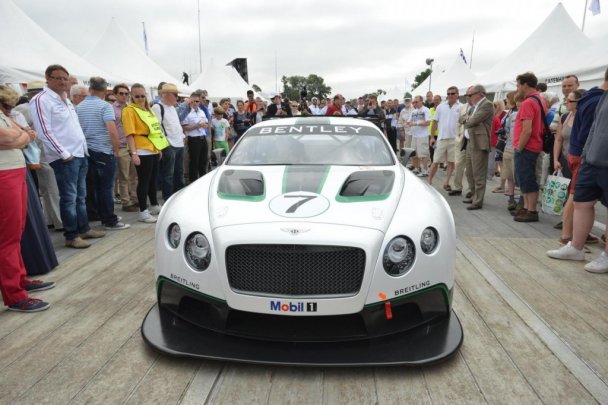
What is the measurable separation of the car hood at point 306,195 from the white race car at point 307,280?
0.04 ft

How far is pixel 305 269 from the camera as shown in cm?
219

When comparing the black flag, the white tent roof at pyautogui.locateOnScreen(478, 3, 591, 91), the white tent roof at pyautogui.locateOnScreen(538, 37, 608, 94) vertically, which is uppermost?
the black flag

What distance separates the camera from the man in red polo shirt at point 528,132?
535 centimetres

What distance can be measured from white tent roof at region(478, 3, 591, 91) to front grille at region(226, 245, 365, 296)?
14326mm

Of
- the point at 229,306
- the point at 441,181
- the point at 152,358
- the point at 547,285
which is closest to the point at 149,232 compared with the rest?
the point at 152,358

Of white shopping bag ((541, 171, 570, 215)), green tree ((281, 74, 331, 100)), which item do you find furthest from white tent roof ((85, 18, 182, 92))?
green tree ((281, 74, 331, 100))

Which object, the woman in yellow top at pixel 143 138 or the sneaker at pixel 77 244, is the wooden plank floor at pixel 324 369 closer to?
the sneaker at pixel 77 244

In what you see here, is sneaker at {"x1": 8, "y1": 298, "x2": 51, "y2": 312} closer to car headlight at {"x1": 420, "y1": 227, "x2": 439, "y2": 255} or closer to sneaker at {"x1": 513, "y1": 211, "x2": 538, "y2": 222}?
car headlight at {"x1": 420, "y1": 227, "x2": 439, "y2": 255}

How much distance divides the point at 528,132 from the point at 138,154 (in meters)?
5.08

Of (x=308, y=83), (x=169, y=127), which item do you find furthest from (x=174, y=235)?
(x=308, y=83)

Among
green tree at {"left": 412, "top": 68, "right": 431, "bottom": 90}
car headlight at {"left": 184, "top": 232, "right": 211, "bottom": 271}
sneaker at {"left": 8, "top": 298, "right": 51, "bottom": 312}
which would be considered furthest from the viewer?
green tree at {"left": 412, "top": 68, "right": 431, "bottom": 90}

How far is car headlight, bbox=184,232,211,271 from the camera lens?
2299 mm

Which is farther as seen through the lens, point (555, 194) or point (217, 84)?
point (217, 84)

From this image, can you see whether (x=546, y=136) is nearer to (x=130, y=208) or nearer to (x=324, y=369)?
(x=324, y=369)
